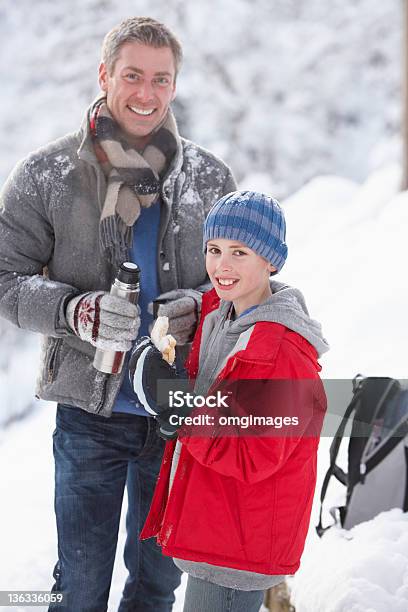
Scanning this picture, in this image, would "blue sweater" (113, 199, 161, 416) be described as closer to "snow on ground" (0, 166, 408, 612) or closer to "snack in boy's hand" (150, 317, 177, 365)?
"snack in boy's hand" (150, 317, 177, 365)

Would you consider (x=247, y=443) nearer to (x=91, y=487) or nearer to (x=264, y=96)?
(x=91, y=487)

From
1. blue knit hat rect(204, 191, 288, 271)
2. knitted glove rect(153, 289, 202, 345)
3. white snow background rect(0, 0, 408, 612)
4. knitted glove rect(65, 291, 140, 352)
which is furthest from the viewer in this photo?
white snow background rect(0, 0, 408, 612)

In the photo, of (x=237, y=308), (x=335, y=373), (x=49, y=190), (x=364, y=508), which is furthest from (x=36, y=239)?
(x=335, y=373)

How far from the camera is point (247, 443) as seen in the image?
1529mm

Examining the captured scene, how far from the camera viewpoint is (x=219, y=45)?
12.1m

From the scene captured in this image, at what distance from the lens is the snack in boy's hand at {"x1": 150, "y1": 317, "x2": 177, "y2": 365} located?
1.73 m

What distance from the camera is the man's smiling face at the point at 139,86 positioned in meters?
1.98

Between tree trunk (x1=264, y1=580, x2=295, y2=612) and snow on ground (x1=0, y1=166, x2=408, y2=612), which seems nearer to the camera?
snow on ground (x1=0, y1=166, x2=408, y2=612)

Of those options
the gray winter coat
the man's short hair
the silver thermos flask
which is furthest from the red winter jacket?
the man's short hair

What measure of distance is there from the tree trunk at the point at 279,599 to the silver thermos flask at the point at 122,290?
1093 millimetres

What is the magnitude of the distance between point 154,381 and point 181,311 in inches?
13.1

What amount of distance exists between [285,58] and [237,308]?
1136 centimetres

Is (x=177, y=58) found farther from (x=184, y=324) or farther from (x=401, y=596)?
(x=401, y=596)

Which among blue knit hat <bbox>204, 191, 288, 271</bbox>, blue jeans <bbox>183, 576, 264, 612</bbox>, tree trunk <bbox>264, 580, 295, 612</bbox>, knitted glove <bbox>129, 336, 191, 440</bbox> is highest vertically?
blue knit hat <bbox>204, 191, 288, 271</bbox>
